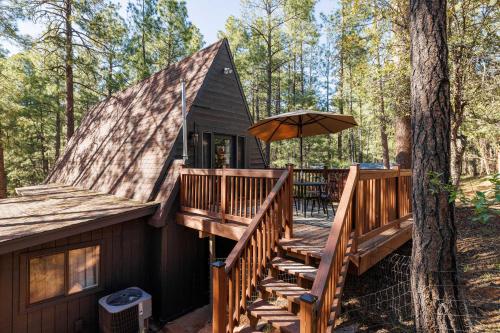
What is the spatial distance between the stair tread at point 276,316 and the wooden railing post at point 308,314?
0.69 meters

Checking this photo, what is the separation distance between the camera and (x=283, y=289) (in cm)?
328

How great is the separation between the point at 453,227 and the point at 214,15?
16033 mm

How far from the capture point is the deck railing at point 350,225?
237cm

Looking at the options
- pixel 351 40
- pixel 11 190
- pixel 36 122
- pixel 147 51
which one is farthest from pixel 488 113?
pixel 11 190

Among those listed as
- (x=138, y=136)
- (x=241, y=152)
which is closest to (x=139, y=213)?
(x=138, y=136)

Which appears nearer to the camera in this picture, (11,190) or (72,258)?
(72,258)

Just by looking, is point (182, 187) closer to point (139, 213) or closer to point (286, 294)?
point (139, 213)

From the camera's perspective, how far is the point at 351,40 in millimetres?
9375

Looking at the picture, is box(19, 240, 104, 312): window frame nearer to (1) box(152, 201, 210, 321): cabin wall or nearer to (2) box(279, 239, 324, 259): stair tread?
(1) box(152, 201, 210, 321): cabin wall

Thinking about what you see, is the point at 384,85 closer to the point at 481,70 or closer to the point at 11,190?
the point at 481,70

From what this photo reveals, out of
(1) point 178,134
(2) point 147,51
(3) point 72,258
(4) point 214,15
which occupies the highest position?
(4) point 214,15

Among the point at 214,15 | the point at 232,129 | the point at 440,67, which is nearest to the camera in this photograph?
the point at 440,67

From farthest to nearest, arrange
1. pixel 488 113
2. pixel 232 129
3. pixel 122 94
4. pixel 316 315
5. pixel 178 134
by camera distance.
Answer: pixel 122 94
pixel 232 129
pixel 488 113
pixel 178 134
pixel 316 315

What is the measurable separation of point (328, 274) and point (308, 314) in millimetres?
502
